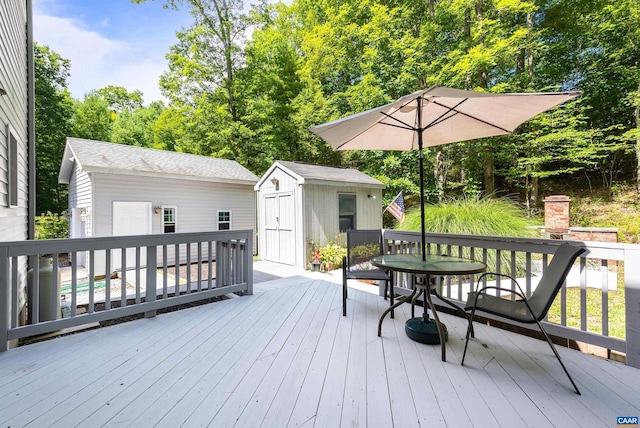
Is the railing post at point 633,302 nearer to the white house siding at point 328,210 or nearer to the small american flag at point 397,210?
the small american flag at point 397,210

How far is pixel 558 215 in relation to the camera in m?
6.70

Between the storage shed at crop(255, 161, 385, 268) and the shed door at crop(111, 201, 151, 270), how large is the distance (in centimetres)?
316

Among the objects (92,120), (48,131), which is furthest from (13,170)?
(92,120)

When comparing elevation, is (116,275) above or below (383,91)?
below

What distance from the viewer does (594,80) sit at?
10312 millimetres

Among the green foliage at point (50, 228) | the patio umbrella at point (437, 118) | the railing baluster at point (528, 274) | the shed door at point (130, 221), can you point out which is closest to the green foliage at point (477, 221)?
the railing baluster at point (528, 274)

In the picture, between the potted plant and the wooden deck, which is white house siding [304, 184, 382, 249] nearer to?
the potted plant

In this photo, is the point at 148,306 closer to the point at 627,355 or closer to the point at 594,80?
the point at 627,355

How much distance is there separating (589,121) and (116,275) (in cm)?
1661

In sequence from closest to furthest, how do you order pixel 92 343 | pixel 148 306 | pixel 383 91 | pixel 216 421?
pixel 216 421 → pixel 92 343 → pixel 148 306 → pixel 383 91

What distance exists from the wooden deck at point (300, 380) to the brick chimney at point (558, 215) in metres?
5.51

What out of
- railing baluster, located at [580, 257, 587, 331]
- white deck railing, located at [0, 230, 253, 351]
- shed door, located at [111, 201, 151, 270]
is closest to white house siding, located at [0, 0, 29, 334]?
white deck railing, located at [0, 230, 253, 351]

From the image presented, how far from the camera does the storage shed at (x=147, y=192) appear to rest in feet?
24.0

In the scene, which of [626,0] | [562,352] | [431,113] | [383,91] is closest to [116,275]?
[431,113]
